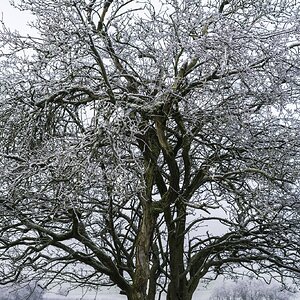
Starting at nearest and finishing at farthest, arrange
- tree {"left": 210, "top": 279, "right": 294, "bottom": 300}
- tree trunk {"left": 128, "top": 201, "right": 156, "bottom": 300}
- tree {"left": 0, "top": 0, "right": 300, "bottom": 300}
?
1. tree {"left": 0, "top": 0, "right": 300, "bottom": 300}
2. tree trunk {"left": 128, "top": 201, "right": 156, "bottom": 300}
3. tree {"left": 210, "top": 279, "right": 294, "bottom": 300}

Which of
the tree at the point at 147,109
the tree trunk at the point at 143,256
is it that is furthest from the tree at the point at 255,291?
the tree trunk at the point at 143,256

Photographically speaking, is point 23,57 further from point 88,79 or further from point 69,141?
point 69,141

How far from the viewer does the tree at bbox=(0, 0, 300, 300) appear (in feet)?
6.58

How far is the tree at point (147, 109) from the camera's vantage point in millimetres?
2006

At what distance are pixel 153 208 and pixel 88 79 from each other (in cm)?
83

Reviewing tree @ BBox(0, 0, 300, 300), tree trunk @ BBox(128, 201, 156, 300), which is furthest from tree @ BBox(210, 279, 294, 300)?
tree trunk @ BBox(128, 201, 156, 300)

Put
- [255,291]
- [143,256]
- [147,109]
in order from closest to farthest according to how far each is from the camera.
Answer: [147,109]
[143,256]
[255,291]

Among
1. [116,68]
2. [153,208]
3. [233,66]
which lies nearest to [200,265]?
[153,208]

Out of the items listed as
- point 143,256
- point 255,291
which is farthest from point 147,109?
point 255,291

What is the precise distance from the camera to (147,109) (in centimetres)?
218

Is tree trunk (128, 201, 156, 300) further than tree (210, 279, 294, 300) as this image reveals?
No

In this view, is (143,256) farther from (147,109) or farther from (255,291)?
(255,291)

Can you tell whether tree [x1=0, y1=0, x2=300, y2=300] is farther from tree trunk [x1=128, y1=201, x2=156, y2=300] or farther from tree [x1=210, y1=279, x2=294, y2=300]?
tree [x1=210, y1=279, x2=294, y2=300]

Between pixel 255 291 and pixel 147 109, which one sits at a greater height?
pixel 147 109
